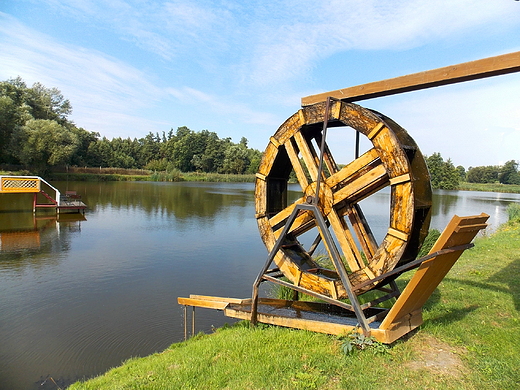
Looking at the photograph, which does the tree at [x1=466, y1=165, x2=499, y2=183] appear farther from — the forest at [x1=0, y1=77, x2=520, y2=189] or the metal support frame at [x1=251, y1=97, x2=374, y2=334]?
the metal support frame at [x1=251, y1=97, x2=374, y2=334]

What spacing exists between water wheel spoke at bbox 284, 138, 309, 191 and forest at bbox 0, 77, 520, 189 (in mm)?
38630

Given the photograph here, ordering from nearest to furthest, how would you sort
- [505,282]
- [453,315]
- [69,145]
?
[453,315]
[505,282]
[69,145]

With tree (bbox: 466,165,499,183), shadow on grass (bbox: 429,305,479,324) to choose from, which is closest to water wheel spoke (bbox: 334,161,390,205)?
shadow on grass (bbox: 429,305,479,324)

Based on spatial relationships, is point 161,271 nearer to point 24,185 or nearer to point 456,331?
point 456,331

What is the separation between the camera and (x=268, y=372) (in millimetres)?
3748

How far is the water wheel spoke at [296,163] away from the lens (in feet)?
17.4

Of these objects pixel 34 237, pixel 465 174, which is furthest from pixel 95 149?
pixel 465 174

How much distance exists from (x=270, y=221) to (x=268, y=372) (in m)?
2.37

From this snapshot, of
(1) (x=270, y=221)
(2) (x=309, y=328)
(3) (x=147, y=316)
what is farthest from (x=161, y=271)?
(2) (x=309, y=328)

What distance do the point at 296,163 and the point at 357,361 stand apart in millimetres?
2697

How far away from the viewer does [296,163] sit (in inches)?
216

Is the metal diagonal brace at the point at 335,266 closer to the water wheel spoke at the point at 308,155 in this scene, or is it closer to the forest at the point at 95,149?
the water wheel spoke at the point at 308,155

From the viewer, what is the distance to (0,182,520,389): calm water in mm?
6664

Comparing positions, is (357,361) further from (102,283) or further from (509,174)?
(509,174)
